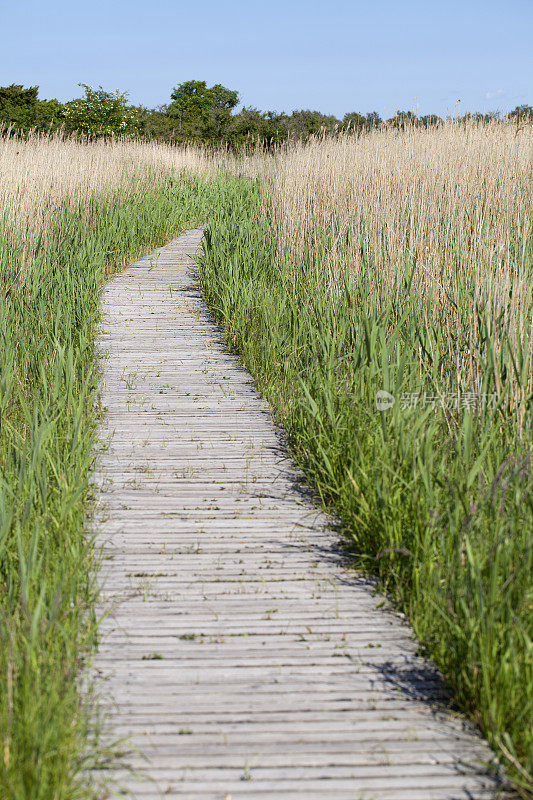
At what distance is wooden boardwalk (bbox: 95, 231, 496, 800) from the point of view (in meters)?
1.88

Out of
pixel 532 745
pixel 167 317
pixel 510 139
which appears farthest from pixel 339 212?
pixel 532 745

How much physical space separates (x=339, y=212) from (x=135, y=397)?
3.16 m

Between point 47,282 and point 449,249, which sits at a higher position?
point 449,249

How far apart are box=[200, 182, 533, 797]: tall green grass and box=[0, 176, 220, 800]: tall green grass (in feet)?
3.20

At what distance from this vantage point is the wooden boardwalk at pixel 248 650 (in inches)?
74.0

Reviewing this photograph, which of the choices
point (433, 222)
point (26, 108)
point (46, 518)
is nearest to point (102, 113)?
point (26, 108)

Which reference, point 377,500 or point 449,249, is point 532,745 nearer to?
point 377,500

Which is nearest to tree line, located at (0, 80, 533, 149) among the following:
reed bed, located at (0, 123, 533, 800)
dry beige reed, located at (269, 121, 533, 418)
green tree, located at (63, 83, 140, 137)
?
green tree, located at (63, 83, 140, 137)

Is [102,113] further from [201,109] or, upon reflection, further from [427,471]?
[201,109]

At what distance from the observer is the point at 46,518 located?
2840 millimetres

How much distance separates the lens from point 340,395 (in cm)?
403

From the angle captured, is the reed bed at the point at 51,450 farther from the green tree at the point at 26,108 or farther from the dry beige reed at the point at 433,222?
the green tree at the point at 26,108

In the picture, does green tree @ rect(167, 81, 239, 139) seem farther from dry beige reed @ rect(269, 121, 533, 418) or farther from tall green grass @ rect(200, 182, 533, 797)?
tall green grass @ rect(200, 182, 533, 797)

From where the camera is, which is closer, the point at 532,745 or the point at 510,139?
the point at 532,745
